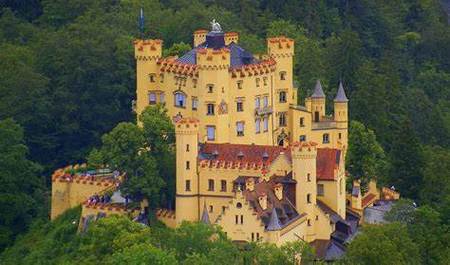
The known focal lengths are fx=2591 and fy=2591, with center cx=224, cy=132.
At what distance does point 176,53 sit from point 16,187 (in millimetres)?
11257

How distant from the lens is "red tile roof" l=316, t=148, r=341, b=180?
4938 inches

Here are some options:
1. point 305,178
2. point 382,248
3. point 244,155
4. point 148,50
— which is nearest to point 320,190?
point 305,178

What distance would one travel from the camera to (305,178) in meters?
124

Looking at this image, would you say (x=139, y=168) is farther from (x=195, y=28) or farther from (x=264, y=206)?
(x=195, y=28)

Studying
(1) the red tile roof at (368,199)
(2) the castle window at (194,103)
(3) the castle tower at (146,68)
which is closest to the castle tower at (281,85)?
(2) the castle window at (194,103)

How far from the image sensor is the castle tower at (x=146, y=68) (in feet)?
436

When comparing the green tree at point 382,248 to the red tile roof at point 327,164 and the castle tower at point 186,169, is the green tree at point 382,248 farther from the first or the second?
the castle tower at point 186,169

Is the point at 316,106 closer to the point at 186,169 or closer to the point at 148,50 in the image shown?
the point at 148,50

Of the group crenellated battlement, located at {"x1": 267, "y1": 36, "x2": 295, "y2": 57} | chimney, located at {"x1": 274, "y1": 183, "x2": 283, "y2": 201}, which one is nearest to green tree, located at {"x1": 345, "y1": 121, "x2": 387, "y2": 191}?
crenellated battlement, located at {"x1": 267, "y1": 36, "x2": 295, "y2": 57}

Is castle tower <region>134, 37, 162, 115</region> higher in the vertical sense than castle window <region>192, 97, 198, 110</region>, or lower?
higher

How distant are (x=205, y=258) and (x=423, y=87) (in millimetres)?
60390

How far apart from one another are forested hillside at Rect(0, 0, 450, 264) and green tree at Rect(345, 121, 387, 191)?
0.07 meters

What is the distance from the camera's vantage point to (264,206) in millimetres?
121750

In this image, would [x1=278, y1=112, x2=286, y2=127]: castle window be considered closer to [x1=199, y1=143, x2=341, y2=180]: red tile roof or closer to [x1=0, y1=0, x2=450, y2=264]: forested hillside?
[x1=0, y1=0, x2=450, y2=264]: forested hillside
